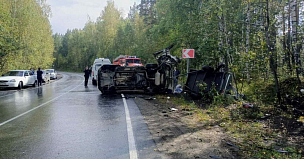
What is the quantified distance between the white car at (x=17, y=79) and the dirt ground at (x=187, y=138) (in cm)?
1596

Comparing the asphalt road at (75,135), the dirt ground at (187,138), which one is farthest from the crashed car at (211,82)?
the asphalt road at (75,135)

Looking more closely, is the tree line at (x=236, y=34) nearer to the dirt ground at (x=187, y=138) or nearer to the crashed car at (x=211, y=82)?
the crashed car at (x=211, y=82)

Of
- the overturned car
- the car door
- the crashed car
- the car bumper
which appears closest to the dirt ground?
the crashed car

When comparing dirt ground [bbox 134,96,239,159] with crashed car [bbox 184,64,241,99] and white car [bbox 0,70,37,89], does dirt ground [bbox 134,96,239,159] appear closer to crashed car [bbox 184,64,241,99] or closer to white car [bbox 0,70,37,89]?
crashed car [bbox 184,64,241,99]

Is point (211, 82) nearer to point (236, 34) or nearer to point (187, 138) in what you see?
point (236, 34)

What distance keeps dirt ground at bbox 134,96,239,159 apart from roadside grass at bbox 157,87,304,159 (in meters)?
0.21

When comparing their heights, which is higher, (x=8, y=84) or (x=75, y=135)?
(x=8, y=84)

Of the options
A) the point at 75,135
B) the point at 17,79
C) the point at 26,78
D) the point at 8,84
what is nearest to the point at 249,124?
the point at 75,135

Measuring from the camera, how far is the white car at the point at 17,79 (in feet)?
65.4

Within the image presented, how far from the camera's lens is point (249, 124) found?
286 inches

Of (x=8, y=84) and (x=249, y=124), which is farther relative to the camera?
(x=8, y=84)

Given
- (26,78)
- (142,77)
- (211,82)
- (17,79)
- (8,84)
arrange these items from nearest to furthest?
(211,82) → (142,77) → (8,84) → (17,79) → (26,78)

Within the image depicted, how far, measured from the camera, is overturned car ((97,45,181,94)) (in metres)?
14.7

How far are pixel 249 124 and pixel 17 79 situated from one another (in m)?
19.3
